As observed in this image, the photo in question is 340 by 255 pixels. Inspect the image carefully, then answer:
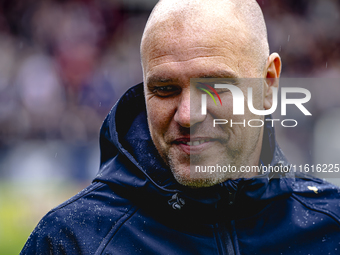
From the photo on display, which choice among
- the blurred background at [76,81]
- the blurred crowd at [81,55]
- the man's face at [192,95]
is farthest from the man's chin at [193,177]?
the blurred crowd at [81,55]

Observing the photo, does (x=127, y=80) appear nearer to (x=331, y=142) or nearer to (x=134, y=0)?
(x=134, y=0)

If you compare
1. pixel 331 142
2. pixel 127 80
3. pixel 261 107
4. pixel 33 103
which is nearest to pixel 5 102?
pixel 33 103

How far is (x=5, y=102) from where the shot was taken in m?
6.36

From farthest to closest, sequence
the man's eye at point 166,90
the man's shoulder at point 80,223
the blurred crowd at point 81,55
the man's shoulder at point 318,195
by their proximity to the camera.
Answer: the blurred crowd at point 81,55, the man's shoulder at point 318,195, the man's eye at point 166,90, the man's shoulder at point 80,223

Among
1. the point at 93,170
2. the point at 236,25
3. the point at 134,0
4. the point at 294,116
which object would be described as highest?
the point at 134,0

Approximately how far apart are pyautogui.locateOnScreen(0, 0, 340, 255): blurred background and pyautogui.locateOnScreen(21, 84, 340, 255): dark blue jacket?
3669 millimetres

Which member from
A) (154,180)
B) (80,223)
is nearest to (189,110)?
(154,180)

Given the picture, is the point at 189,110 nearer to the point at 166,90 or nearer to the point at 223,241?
the point at 166,90

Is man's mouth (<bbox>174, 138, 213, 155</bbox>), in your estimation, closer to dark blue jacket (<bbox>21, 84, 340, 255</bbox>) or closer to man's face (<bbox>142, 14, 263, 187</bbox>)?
man's face (<bbox>142, 14, 263, 187</bbox>)

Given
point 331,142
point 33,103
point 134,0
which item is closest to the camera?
point 331,142

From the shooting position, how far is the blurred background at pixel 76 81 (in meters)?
5.29

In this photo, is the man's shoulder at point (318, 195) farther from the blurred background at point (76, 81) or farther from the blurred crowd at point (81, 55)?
the blurred crowd at point (81, 55)

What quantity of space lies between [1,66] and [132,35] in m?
2.37

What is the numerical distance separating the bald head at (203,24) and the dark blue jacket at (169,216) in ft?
1.24
